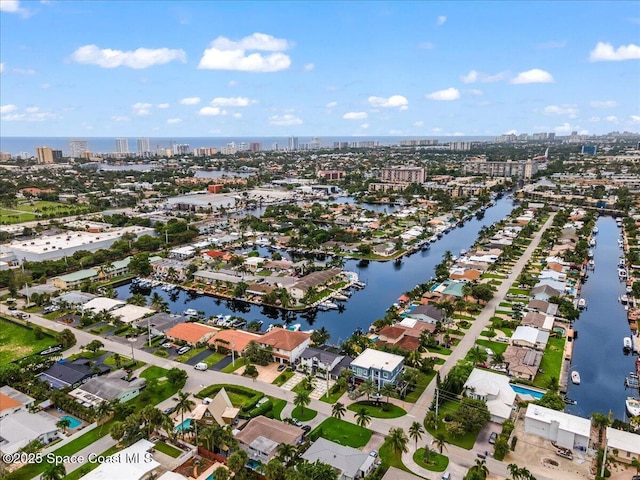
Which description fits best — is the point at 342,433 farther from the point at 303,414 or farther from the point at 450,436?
the point at 450,436

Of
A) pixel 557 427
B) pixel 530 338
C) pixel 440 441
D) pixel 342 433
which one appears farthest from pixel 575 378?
pixel 342 433

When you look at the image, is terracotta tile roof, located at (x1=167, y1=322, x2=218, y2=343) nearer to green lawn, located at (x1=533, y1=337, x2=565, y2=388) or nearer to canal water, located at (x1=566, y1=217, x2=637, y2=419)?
green lawn, located at (x1=533, y1=337, x2=565, y2=388)

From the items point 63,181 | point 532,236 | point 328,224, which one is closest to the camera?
point 532,236

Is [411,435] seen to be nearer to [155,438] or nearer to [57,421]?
[155,438]

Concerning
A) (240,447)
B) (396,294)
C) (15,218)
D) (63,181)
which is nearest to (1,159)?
(63,181)

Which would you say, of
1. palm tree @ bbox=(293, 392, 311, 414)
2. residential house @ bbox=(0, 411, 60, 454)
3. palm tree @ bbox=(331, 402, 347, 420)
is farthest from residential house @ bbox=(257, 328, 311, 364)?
residential house @ bbox=(0, 411, 60, 454)

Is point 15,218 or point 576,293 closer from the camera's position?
point 576,293
